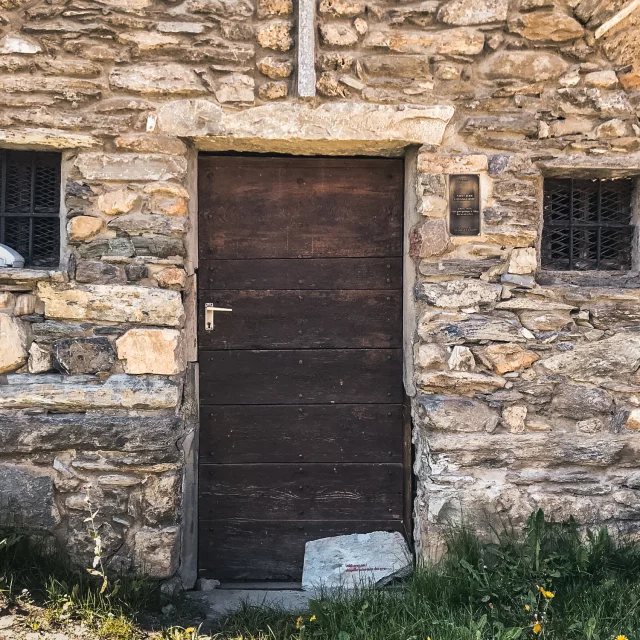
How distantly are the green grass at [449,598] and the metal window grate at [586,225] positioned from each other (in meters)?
1.24

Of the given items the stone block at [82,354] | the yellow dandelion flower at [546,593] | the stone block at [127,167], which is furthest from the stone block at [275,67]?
the yellow dandelion flower at [546,593]

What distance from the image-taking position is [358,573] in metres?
2.82

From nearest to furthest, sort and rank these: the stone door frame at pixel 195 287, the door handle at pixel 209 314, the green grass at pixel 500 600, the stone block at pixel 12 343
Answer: the green grass at pixel 500 600 → the stone block at pixel 12 343 → the stone door frame at pixel 195 287 → the door handle at pixel 209 314

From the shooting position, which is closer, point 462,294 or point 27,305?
point 27,305

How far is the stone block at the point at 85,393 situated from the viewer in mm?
2684

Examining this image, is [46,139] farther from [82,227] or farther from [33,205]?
[82,227]

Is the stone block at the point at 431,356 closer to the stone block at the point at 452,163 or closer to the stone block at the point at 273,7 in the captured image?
the stone block at the point at 452,163

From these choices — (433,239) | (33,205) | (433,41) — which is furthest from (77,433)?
(433,41)

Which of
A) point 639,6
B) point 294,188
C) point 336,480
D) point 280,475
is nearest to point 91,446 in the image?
point 280,475

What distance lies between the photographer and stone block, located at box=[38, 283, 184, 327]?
270cm

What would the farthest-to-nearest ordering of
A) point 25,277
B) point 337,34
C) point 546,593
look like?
point 337,34
point 25,277
point 546,593

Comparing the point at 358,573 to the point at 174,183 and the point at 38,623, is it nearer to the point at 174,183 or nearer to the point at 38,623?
the point at 38,623

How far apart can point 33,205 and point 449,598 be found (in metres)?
2.53

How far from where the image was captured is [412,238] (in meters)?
2.90
